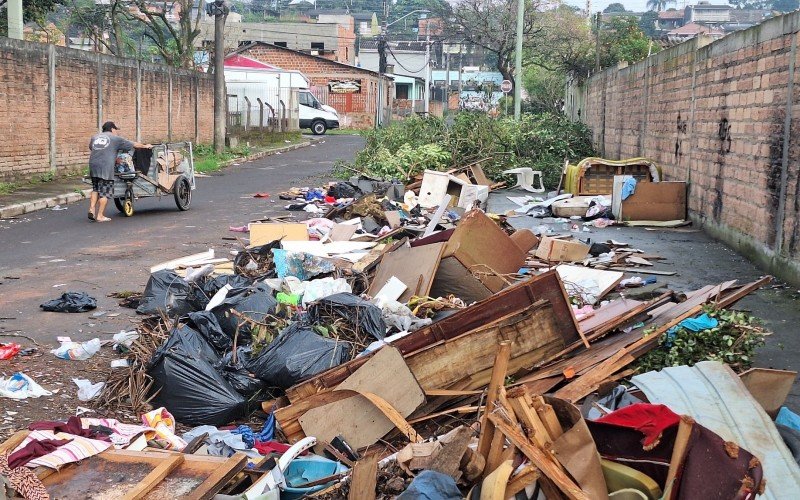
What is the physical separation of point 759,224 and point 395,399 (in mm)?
6404

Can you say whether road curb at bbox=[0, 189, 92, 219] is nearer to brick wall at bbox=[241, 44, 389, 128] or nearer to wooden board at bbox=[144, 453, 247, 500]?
wooden board at bbox=[144, 453, 247, 500]

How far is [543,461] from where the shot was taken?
341 cm

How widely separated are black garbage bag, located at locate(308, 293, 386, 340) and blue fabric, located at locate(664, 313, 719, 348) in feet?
6.48

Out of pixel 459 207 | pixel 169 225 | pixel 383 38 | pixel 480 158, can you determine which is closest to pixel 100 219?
pixel 169 225

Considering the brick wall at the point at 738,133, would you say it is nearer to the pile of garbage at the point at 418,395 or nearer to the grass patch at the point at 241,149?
the pile of garbage at the point at 418,395

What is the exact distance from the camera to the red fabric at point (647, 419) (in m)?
3.51

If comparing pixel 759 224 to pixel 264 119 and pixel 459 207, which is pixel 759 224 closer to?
pixel 459 207

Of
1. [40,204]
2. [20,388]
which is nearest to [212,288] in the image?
[20,388]

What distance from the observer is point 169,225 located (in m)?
13.7

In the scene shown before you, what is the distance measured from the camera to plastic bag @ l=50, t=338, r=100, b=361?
6.59m

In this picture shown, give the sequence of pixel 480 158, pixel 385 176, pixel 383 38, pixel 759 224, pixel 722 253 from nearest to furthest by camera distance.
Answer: pixel 759 224 < pixel 722 253 < pixel 385 176 < pixel 480 158 < pixel 383 38

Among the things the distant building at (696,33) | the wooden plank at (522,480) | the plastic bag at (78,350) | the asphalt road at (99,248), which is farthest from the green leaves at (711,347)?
the distant building at (696,33)

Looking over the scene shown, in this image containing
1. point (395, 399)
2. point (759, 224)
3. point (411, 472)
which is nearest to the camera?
point (411, 472)

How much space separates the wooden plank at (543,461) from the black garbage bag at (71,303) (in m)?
5.47
